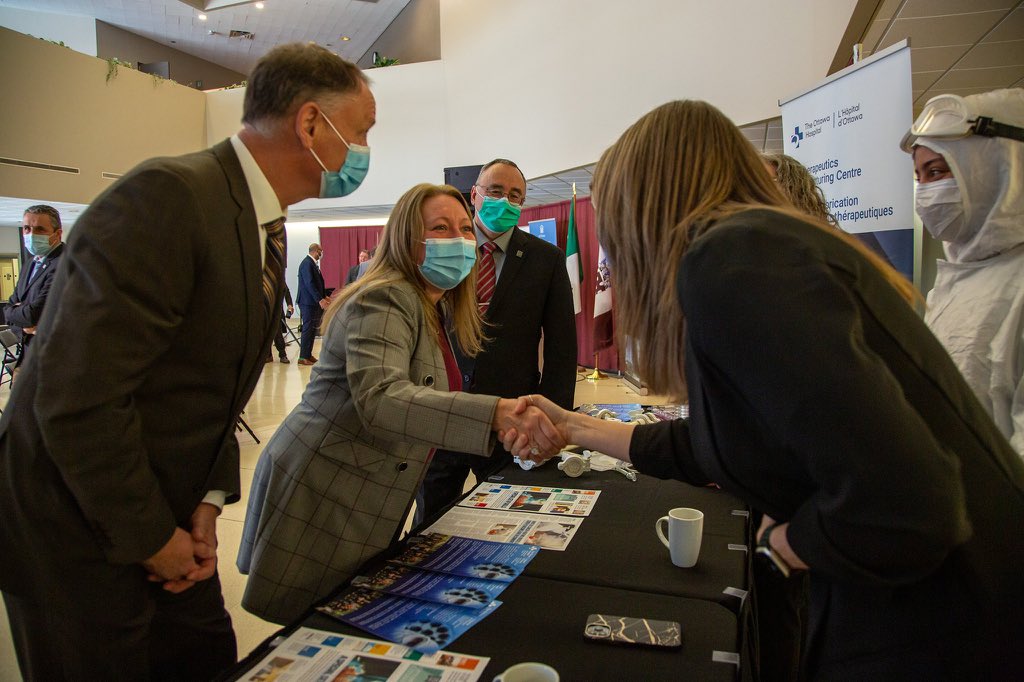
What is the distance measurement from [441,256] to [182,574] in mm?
1129

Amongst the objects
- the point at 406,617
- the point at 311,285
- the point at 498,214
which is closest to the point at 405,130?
the point at 311,285

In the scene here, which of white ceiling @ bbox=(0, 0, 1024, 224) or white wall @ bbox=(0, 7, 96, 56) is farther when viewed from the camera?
white wall @ bbox=(0, 7, 96, 56)

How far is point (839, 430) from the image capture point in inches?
26.8

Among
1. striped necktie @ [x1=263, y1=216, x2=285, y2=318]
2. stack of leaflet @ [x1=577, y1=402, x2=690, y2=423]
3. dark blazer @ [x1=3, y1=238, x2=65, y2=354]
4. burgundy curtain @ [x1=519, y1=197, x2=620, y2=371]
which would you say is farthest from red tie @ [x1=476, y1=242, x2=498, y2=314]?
burgundy curtain @ [x1=519, y1=197, x2=620, y2=371]

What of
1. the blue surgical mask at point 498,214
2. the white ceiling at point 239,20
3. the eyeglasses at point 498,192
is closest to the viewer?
the blue surgical mask at point 498,214

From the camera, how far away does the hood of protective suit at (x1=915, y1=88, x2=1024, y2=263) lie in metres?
1.80

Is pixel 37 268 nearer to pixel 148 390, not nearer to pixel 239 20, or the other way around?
pixel 148 390

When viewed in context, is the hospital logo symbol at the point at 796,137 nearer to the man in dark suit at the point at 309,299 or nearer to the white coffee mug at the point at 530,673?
the white coffee mug at the point at 530,673

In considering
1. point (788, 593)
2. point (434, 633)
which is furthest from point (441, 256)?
point (788, 593)

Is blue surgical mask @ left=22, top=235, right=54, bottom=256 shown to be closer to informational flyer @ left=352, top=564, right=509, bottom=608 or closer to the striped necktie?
the striped necktie

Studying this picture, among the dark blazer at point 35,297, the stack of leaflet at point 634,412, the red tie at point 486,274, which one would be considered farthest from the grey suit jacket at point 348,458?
the dark blazer at point 35,297

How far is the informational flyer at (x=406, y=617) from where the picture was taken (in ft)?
3.48

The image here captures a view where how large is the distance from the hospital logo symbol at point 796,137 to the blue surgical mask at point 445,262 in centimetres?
235

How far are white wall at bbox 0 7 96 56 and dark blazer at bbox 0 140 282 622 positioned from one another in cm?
1554
